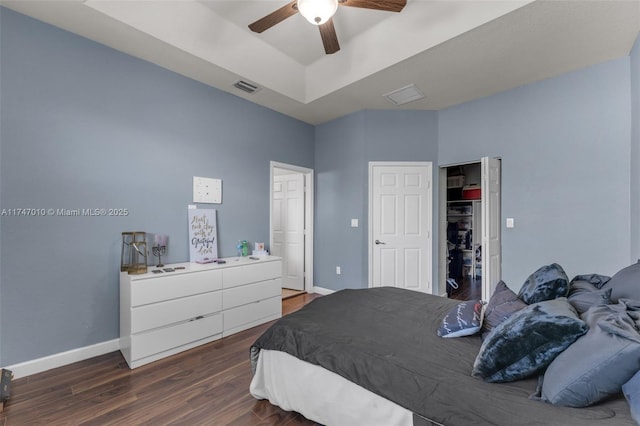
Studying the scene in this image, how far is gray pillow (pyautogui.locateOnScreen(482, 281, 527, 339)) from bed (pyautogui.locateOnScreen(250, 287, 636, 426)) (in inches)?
4.1

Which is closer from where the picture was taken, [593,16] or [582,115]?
[593,16]

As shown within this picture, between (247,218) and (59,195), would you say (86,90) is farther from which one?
(247,218)

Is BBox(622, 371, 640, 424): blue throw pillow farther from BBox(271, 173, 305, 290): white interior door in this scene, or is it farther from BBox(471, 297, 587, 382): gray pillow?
BBox(271, 173, 305, 290): white interior door

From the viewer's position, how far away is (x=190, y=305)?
2721mm

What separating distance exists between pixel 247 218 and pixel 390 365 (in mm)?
2924

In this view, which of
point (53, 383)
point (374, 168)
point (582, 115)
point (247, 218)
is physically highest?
point (582, 115)

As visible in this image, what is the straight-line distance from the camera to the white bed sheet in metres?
1.31

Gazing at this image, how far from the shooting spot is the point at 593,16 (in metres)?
2.25

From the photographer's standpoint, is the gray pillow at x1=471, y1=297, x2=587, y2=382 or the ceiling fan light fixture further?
the ceiling fan light fixture

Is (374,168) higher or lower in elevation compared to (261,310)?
higher

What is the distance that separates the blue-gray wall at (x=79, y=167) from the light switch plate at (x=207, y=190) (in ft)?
0.27

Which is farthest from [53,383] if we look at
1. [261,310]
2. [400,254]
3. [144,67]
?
[400,254]

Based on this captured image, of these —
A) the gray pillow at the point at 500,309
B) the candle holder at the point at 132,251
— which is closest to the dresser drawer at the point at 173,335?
the candle holder at the point at 132,251

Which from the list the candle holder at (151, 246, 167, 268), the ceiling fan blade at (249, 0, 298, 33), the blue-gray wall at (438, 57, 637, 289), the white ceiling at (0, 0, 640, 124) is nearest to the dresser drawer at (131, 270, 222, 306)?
the candle holder at (151, 246, 167, 268)
